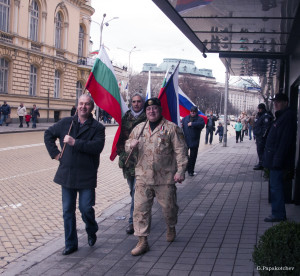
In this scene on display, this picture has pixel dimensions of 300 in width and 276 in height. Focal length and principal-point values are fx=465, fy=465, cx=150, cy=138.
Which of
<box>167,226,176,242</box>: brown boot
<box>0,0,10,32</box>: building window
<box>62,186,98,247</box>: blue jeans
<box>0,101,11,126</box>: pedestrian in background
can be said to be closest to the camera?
<box>62,186,98,247</box>: blue jeans

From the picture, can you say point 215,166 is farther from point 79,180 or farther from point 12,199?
point 79,180

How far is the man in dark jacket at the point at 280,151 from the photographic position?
6777 millimetres

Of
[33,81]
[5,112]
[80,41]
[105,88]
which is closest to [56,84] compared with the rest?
[33,81]

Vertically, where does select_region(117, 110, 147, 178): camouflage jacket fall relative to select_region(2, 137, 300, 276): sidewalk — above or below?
above

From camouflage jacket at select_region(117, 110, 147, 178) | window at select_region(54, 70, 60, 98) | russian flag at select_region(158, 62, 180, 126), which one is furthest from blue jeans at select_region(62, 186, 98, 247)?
window at select_region(54, 70, 60, 98)

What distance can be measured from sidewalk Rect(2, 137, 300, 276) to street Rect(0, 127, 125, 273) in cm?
37

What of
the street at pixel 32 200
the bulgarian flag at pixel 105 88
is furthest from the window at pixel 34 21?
the bulgarian flag at pixel 105 88

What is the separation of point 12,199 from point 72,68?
36894 millimetres

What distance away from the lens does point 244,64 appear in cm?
1458

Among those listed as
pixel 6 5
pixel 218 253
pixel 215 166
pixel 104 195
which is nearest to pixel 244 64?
pixel 215 166

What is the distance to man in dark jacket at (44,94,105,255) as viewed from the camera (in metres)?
5.38

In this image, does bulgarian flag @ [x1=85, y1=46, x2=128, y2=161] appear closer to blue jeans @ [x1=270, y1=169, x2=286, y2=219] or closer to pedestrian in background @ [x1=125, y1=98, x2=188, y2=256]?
pedestrian in background @ [x1=125, y1=98, x2=188, y2=256]

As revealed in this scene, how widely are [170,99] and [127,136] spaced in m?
0.90

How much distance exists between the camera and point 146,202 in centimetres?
555
